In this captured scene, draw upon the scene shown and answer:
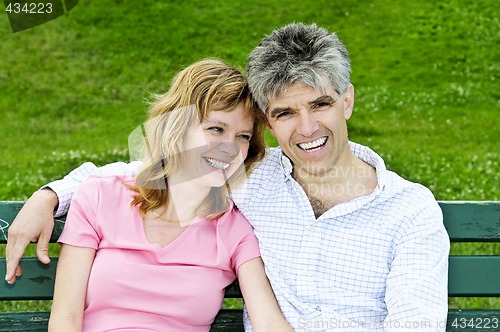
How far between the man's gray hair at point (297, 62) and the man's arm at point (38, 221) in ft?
3.13

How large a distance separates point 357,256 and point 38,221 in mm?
1395

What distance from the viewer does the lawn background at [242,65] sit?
9172 mm

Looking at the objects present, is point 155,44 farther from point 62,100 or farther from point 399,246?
point 399,246

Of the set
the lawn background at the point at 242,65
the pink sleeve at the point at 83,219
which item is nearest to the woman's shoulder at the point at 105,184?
the pink sleeve at the point at 83,219

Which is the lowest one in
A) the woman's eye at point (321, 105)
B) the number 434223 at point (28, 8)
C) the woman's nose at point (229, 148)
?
the woman's nose at point (229, 148)

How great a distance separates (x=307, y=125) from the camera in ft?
11.4

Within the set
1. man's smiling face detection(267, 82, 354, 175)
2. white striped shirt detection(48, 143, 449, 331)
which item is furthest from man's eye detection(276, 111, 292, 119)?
white striped shirt detection(48, 143, 449, 331)

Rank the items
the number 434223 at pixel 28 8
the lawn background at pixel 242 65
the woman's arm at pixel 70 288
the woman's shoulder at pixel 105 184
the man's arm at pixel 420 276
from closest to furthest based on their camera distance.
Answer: the man's arm at pixel 420 276, the woman's arm at pixel 70 288, the woman's shoulder at pixel 105 184, the lawn background at pixel 242 65, the number 434223 at pixel 28 8

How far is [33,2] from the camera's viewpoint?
42.3 feet

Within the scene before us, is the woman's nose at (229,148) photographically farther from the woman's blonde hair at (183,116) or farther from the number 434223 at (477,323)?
the number 434223 at (477,323)

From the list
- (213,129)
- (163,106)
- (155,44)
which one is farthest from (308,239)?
(155,44)

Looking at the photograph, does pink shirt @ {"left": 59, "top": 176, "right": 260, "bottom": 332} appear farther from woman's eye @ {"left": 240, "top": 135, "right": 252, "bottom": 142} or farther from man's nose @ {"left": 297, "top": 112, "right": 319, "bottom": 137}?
man's nose @ {"left": 297, "top": 112, "right": 319, "bottom": 137}

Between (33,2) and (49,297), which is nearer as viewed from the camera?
(49,297)

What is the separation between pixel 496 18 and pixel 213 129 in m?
10.9
